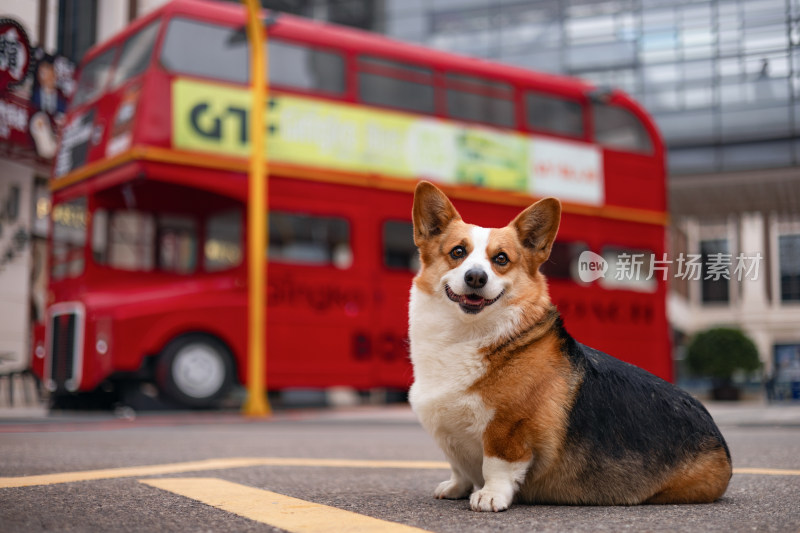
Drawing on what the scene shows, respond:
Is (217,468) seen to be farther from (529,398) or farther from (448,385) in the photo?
(529,398)

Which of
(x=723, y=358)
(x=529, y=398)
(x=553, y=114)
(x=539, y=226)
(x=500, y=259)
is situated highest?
(x=553, y=114)

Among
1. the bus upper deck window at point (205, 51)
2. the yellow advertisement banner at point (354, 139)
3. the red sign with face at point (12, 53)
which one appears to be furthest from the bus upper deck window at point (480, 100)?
the red sign with face at point (12, 53)

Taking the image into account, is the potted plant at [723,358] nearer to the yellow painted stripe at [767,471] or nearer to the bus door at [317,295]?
the bus door at [317,295]

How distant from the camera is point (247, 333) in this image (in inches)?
393

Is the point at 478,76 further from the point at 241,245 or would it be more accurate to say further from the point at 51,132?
the point at 51,132

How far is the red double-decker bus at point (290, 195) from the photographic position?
31.1 ft

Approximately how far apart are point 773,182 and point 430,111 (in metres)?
8.76

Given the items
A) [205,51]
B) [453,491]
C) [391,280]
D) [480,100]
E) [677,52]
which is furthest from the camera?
[677,52]

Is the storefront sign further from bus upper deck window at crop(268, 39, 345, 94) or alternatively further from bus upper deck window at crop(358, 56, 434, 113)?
bus upper deck window at crop(358, 56, 434, 113)

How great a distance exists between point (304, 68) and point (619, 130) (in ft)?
14.4

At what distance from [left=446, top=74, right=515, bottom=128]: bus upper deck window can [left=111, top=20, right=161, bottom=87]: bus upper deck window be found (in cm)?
360

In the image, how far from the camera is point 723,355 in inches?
892

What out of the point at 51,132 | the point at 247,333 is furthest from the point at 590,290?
the point at 51,132
